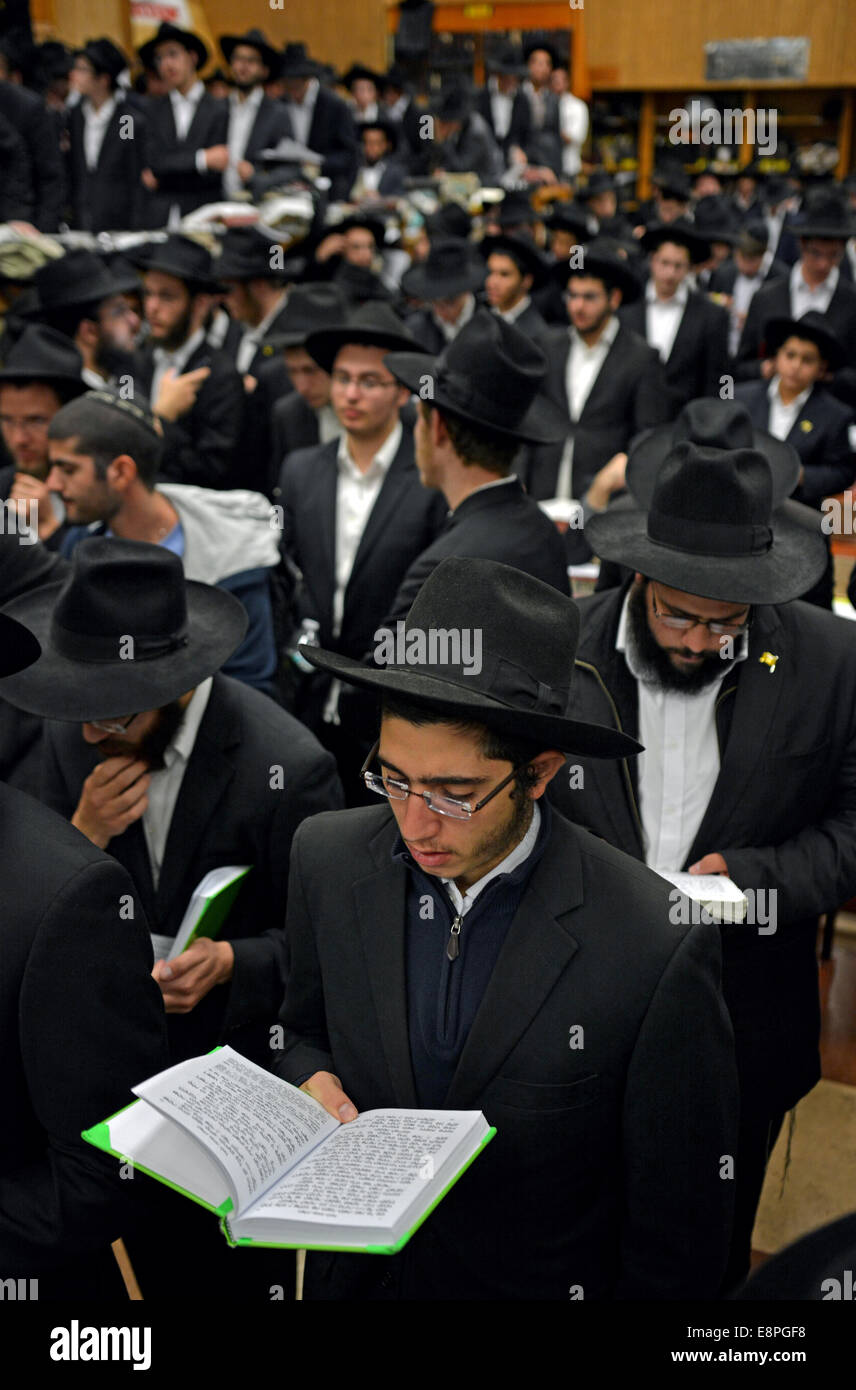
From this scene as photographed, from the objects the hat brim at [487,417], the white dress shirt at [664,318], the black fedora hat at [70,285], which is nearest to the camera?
the hat brim at [487,417]

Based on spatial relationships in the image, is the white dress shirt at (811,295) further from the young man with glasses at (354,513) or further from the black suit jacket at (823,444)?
the young man with glasses at (354,513)

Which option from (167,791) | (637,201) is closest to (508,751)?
(167,791)

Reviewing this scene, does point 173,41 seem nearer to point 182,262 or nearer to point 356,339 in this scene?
point 182,262

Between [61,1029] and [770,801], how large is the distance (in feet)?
4.57

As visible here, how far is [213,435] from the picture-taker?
5.57 meters

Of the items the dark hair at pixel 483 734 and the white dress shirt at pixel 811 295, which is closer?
the dark hair at pixel 483 734

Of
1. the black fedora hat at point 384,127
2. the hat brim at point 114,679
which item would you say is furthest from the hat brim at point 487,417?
the black fedora hat at point 384,127

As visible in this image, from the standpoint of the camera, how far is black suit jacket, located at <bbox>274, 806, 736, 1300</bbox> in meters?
1.72

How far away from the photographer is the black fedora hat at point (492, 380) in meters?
3.25

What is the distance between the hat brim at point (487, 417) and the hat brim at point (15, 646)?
1653 mm

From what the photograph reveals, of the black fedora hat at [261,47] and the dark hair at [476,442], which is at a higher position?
the black fedora hat at [261,47]

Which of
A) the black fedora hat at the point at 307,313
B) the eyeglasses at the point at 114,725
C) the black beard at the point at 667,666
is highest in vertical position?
the black fedora hat at the point at 307,313
